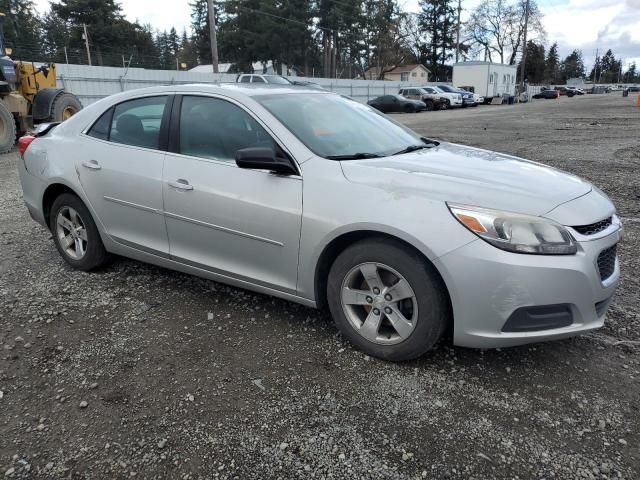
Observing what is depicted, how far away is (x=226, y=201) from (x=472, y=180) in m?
1.54

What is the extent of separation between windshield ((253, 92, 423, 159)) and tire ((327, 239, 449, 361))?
75 centimetres

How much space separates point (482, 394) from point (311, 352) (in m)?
1.03

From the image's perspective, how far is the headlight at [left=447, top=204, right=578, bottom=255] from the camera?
2.62 meters

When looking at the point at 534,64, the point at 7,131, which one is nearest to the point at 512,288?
the point at 7,131

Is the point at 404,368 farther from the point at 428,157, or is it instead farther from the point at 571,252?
the point at 428,157

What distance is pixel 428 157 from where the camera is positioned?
137 inches

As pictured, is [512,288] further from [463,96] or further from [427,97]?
[463,96]

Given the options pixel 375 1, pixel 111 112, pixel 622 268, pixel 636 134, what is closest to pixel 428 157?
pixel 622 268

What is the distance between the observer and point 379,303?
2.98m

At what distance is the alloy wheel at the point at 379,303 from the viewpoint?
9.50 ft

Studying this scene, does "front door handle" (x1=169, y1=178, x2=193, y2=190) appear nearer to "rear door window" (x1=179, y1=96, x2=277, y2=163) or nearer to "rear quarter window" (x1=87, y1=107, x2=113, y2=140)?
"rear door window" (x1=179, y1=96, x2=277, y2=163)

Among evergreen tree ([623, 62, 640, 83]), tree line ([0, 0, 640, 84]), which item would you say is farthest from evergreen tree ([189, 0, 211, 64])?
evergreen tree ([623, 62, 640, 83])

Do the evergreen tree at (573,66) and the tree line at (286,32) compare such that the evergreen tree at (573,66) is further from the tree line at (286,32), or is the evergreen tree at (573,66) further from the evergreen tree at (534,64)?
the tree line at (286,32)

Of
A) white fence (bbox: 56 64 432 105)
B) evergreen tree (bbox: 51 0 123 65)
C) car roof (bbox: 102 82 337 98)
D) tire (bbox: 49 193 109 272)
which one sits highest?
evergreen tree (bbox: 51 0 123 65)
